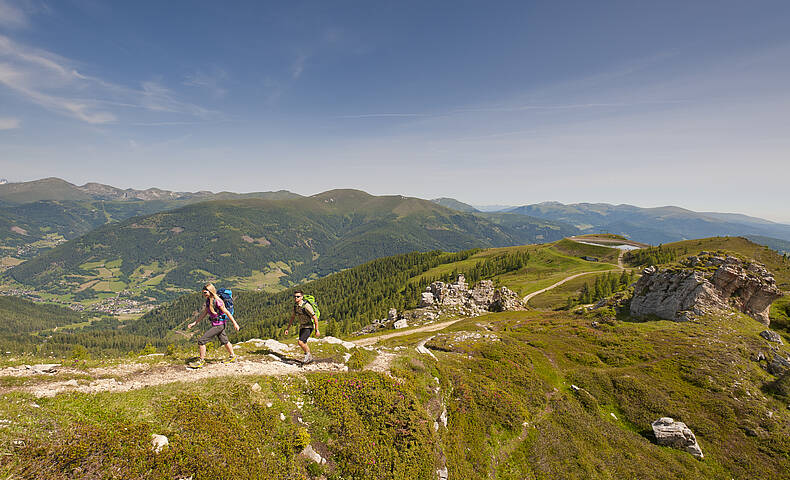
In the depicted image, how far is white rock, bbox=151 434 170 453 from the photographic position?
10.3 metres

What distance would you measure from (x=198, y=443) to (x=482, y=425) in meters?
18.1

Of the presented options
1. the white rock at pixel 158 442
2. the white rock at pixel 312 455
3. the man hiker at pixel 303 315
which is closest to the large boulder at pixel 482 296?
the man hiker at pixel 303 315

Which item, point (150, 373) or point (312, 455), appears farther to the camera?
point (150, 373)

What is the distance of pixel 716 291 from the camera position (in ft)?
168

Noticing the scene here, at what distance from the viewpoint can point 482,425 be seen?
21.0 m

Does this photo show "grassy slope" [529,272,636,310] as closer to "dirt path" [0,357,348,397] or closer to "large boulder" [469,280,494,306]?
"large boulder" [469,280,494,306]

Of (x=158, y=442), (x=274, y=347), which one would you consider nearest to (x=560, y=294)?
(x=274, y=347)

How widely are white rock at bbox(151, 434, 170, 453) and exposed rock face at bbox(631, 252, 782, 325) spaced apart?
69848mm

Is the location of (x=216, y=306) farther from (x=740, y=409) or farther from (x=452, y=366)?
(x=740, y=409)

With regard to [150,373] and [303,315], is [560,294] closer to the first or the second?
[303,315]

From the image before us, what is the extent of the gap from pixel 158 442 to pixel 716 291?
255 feet

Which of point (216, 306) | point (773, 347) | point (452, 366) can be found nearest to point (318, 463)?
point (216, 306)

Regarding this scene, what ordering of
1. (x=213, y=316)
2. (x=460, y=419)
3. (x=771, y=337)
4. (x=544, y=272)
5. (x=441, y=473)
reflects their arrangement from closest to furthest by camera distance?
(x=441, y=473), (x=213, y=316), (x=460, y=419), (x=771, y=337), (x=544, y=272)

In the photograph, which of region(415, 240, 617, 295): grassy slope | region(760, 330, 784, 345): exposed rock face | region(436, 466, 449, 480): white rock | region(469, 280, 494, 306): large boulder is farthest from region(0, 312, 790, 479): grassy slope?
region(415, 240, 617, 295): grassy slope
